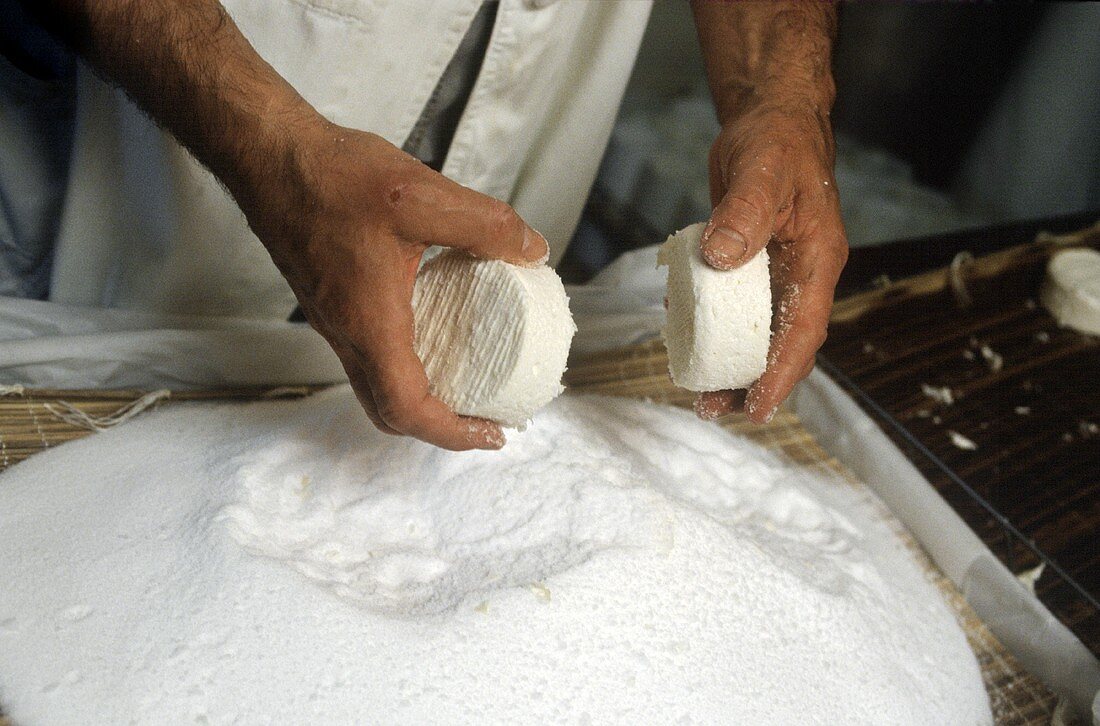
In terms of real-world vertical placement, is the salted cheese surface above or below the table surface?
above

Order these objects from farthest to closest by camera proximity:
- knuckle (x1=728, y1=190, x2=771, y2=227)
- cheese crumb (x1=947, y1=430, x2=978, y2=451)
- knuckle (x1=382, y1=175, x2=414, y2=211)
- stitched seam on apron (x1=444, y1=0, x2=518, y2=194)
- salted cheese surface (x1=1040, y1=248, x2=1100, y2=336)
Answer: salted cheese surface (x1=1040, y1=248, x2=1100, y2=336), cheese crumb (x1=947, y1=430, x2=978, y2=451), stitched seam on apron (x1=444, y1=0, x2=518, y2=194), knuckle (x1=728, y1=190, x2=771, y2=227), knuckle (x1=382, y1=175, x2=414, y2=211)

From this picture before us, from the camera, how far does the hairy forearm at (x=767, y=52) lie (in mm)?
1032

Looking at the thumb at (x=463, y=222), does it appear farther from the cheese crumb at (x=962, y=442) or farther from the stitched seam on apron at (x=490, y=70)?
the cheese crumb at (x=962, y=442)

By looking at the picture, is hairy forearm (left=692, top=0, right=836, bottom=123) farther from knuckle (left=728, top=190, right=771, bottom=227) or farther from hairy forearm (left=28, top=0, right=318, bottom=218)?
hairy forearm (left=28, top=0, right=318, bottom=218)

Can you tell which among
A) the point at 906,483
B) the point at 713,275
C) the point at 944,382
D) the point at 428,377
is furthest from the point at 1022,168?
the point at 428,377

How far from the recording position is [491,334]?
0.76 metres

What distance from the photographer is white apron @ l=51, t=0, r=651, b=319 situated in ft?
3.19

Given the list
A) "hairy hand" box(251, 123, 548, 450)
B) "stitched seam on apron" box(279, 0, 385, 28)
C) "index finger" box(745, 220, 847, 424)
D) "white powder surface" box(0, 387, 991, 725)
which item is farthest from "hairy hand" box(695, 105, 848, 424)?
"stitched seam on apron" box(279, 0, 385, 28)

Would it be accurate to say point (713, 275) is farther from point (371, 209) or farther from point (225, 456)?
point (225, 456)

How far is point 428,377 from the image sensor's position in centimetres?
80

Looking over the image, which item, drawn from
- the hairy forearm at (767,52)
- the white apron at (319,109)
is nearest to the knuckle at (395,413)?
the white apron at (319,109)

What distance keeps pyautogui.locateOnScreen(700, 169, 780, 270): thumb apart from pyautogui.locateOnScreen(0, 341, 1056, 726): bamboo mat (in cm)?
45

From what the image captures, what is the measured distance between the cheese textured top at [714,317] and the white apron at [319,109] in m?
0.35

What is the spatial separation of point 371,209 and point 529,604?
1.11 ft
